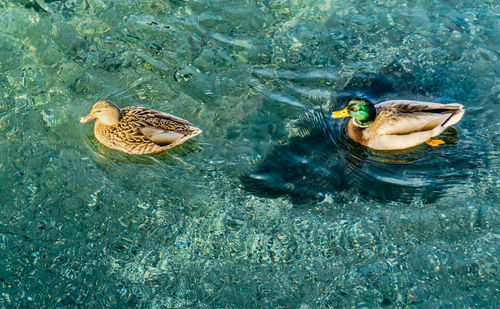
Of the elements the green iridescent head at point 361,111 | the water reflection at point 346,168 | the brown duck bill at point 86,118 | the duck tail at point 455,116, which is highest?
the duck tail at point 455,116

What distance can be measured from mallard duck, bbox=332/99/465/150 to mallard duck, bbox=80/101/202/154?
183cm

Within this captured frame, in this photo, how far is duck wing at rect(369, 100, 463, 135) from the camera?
16.8 feet

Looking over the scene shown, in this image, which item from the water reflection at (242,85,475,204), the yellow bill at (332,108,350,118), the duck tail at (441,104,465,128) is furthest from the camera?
the yellow bill at (332,108,350,118)

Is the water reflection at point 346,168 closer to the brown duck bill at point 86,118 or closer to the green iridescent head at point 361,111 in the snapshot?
the green iridescent head at point 361,111

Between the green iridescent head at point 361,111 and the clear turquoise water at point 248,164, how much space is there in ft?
0.99

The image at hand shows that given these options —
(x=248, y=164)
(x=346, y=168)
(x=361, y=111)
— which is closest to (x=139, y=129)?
(x=248, y=164)

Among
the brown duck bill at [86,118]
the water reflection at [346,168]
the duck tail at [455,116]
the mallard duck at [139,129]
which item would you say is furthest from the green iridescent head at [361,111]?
the brown duck bill at [86,118]

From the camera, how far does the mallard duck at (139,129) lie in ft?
16.1

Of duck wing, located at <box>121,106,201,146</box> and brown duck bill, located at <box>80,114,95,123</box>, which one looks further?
brown duck bill, located at <box>80,114,95,123</box>

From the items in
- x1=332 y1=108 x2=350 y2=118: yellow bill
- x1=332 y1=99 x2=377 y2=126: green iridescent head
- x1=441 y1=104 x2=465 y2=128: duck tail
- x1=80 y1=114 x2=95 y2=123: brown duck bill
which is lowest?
x1=80 y1=114 x2=95 y2=123: brown duck bill

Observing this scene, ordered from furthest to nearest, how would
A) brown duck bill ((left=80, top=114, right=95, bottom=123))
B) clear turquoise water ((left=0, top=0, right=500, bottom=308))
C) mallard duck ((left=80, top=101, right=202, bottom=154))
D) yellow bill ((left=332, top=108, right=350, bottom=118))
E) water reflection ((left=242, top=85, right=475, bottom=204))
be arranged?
1. yellow bill ((left=332, top=108, right=350, bottom=118))
2. brown duck bill ((left=80, top=114, right=95, bottom=123))
3. mallard duck ((left=80, top=101, right=202, bottom=154))
4. water reflection ((left=242, top=85, right=475, bottom=204))
5. clear turquoise water ((left=0, top=0, right=500, bottom=308))

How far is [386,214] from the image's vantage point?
4.59 m

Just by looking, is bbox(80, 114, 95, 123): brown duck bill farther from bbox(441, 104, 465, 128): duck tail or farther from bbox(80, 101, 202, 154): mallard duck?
bbox(441, 104, 465, 128): duck tail

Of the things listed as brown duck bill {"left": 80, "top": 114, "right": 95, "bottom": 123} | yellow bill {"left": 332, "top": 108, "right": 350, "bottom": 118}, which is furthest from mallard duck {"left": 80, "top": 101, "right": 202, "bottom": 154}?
yellow bill {"left": 332, "top": 108, "right": 350, "bottom": 118}
